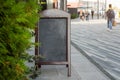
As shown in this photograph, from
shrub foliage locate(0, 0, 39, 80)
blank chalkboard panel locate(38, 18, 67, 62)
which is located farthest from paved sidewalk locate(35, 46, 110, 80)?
shrub foliage locate(0, 0, 39, 80)

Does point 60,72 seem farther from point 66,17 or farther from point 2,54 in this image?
point 2,54

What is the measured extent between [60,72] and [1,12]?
4.74 meters

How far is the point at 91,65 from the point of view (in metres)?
10.6

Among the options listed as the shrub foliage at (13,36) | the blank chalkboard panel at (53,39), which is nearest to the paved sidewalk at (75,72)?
the blank chalkboard panel at (53,39)

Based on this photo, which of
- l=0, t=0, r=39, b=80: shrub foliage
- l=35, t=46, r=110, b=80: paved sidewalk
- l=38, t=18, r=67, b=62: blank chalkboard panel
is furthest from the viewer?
l=38, t=18, r=67, b=62: blank chalkboard panel

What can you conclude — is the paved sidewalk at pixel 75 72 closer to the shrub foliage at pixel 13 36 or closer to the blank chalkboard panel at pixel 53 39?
the blank chalkboard panel at pixel 53 39

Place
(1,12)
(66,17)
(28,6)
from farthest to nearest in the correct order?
(66,17) < (28,6) < (1,12)

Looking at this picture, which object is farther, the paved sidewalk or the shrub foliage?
the paved sidewalk

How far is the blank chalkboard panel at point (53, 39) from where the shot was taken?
8812 mm

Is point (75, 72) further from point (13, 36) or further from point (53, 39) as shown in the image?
point (13, 36)

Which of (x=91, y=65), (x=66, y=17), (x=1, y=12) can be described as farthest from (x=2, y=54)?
(x=91, y=65)

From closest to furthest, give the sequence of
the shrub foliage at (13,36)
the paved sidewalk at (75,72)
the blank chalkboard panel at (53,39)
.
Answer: the shrub foliage at (13,36) → the paved sidewalk at (75,72) → the blank chalkboard panel at (53,39)

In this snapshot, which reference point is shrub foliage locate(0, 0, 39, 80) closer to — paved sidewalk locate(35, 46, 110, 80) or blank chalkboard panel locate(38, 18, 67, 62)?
paved sidewalk locate(35, 46, 110, 80)

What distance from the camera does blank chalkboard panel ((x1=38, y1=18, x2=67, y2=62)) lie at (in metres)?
8.81
